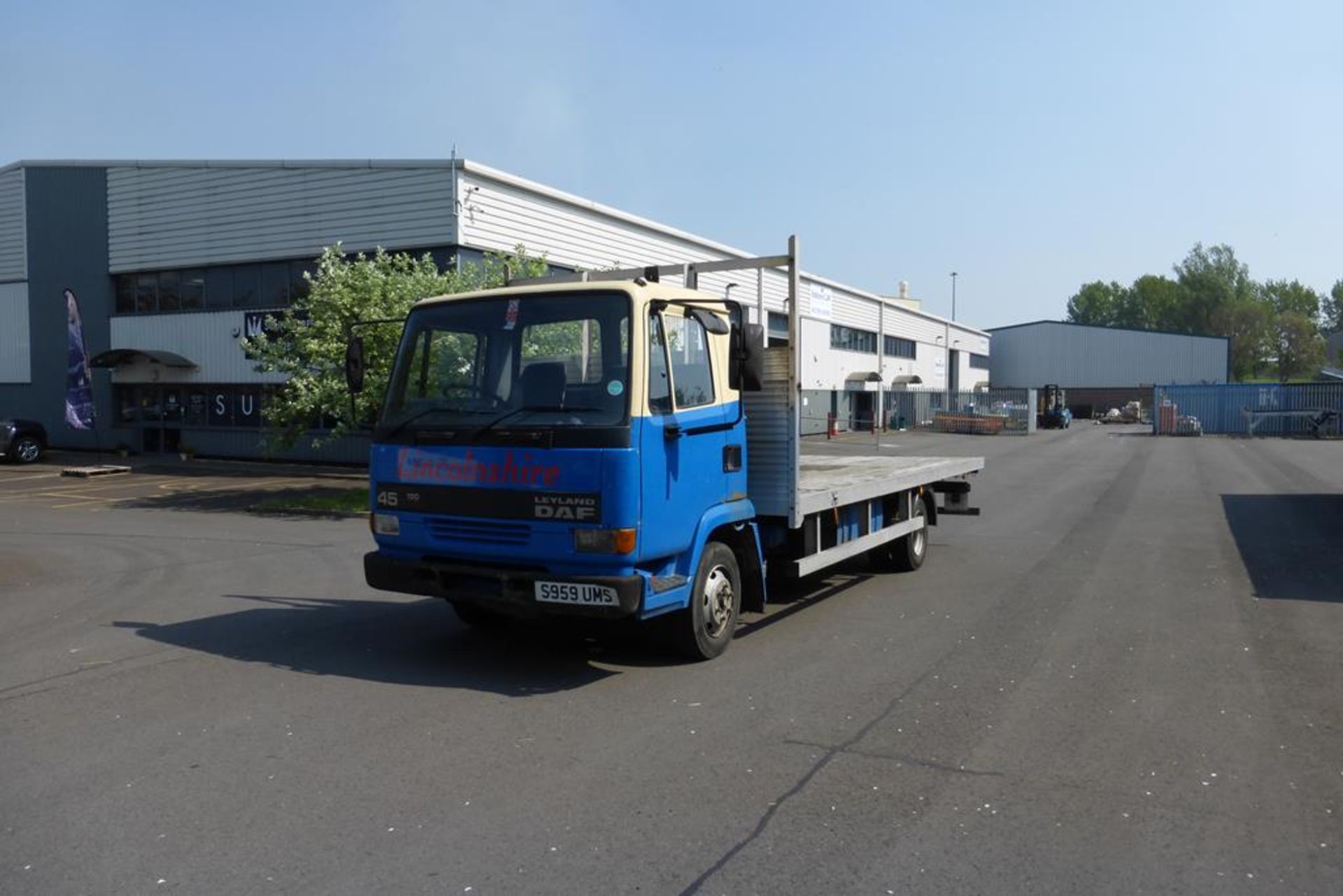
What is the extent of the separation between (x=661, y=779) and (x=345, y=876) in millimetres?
1543

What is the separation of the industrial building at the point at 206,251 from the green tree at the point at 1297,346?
93.6 m

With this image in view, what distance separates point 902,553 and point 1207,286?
126 meters

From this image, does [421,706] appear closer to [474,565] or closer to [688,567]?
[474,565]

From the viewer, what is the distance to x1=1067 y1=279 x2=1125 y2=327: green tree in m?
138

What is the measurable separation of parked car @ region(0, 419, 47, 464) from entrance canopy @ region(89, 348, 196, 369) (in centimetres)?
233

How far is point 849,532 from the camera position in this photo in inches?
357

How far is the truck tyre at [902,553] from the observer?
10867 mm

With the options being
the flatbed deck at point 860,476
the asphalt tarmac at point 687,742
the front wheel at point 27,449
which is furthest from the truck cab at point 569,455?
the front wheel at point 27,449

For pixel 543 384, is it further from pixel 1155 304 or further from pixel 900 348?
pixel 1155 304

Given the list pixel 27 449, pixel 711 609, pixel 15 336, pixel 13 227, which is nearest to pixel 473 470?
pixel 711 609

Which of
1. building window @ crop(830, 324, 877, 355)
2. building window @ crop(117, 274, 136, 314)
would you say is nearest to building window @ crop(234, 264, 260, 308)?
building window @ crop(117, 274, 136, 314)

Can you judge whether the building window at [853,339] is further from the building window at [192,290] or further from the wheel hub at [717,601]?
the wheel hub at [717,601]

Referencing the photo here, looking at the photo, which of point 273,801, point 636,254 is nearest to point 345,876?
point 273,801

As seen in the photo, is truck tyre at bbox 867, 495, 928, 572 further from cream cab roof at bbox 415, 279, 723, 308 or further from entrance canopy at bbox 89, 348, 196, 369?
entrance canopy at bbox 89, 348, 196, 369
